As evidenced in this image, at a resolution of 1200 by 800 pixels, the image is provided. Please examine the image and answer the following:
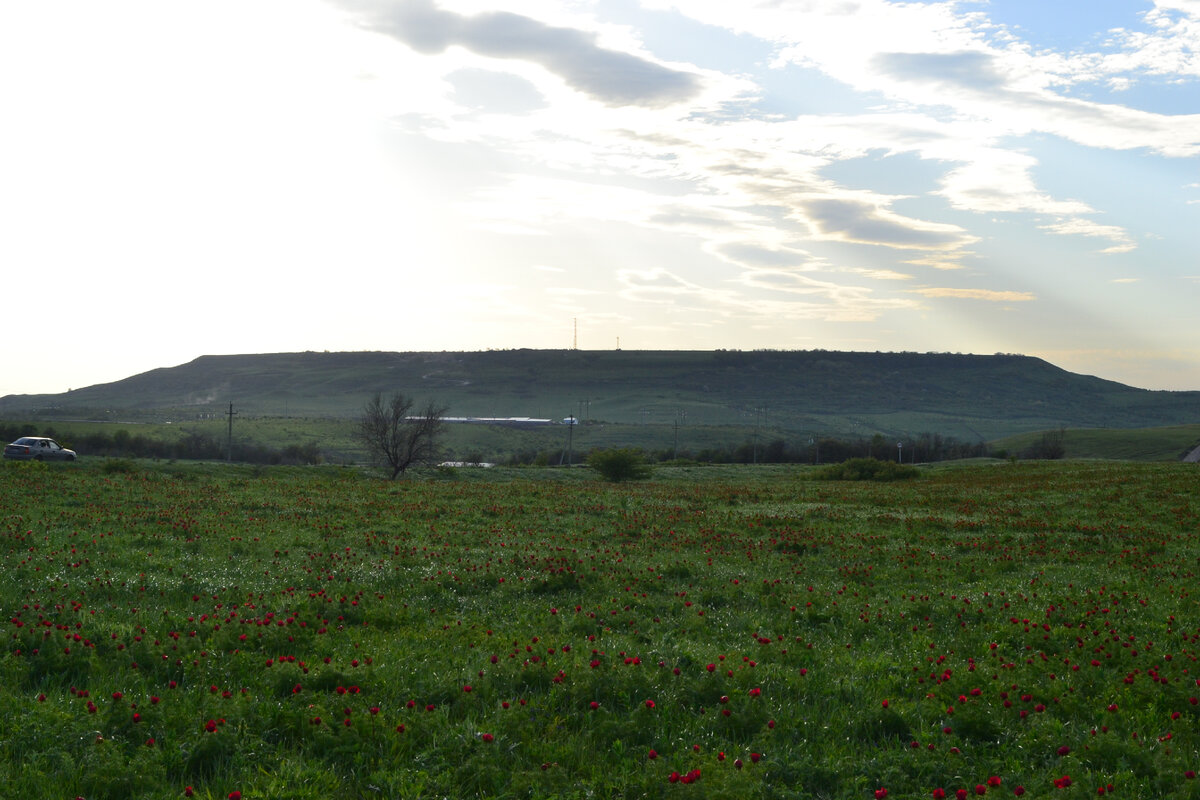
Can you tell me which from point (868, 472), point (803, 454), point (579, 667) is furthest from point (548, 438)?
point (579, 667)

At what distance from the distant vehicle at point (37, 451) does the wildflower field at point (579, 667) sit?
4553cm

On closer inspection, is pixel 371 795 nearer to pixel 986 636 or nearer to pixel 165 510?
pixel 986 636

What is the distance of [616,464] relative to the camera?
199ft

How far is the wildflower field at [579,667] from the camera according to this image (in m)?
7.22

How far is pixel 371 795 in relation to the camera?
22.8ft

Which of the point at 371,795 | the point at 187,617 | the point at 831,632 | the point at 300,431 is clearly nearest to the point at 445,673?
the point at 371,795

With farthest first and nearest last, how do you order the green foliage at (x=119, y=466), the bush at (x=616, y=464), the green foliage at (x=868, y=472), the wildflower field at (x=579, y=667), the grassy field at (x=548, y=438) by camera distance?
the grassy field at (x=548, y=438) → the green foliage at (x=868, y=472) → the bush at (x=616, y=464) → the green foliage at (x=119, y=466) → the wildflower field at (x=579, y=667)

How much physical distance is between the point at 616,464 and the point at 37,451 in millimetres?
40367

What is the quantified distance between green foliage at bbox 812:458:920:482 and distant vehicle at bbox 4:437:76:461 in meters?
54.7

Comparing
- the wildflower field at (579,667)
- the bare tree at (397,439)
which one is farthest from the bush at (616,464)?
the wildflower field at (579,667)

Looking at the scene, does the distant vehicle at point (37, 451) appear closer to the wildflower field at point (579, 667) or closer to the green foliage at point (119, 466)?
the green foliage at point (119, 466)

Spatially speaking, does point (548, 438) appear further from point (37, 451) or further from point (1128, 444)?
point (37, 451)

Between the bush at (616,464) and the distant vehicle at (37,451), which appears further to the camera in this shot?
the bush at (616,464)

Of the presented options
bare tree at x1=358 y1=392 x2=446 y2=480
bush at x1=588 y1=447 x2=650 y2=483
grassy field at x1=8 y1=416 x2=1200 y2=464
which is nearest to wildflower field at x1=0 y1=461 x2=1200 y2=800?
bush at x1=588 y1=447 x2=650 y2=483
